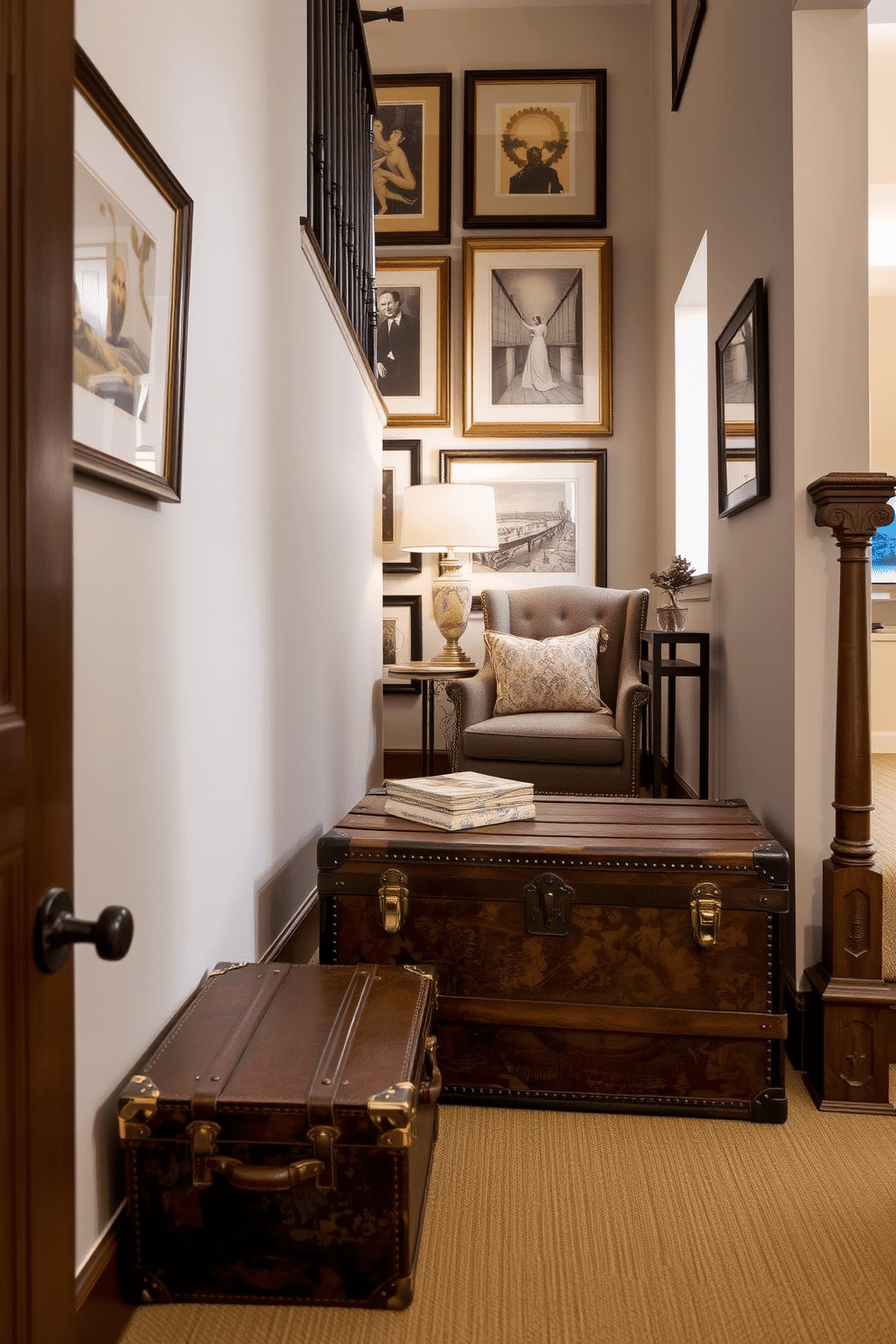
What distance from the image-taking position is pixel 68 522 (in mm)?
800

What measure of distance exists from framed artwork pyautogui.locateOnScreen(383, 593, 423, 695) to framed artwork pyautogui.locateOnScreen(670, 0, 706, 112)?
2.71 metres

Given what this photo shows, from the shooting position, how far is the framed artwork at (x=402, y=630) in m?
5.52

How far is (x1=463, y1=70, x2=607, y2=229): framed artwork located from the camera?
5461mm

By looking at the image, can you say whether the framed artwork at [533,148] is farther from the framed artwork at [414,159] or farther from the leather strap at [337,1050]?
the leather strap at [337,1050]

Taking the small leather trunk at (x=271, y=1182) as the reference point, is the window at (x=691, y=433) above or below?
above

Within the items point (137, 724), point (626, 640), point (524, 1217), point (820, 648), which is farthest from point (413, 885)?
point (626, 640)

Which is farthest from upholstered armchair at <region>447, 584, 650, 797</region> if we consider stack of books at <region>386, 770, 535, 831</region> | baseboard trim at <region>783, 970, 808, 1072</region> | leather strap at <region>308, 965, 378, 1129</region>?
leather strap at <region>308, 965, 378, 1129</region>

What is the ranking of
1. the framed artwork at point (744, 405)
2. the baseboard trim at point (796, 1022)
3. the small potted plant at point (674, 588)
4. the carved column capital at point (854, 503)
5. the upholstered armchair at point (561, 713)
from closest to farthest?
the carved column capital at point (854, 503), the baseboard trim at point (796, 1022), the framed artwork at point (744, 405), the upholstered armchair at point (561, 713), the small potted plant at point (674, 588)

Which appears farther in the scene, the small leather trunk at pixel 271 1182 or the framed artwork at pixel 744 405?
the framed artwork at pixel 744 405

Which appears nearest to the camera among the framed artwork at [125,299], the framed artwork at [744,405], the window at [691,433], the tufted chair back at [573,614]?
the framed artwork at [125,299]

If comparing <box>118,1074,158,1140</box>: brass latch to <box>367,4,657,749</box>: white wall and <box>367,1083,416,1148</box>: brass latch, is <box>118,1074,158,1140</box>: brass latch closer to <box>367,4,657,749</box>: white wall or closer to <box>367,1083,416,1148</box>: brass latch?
<box>367,1083,416,1148</box>: brass latch

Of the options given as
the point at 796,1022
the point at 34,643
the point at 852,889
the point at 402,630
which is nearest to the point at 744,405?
the point at 852,889

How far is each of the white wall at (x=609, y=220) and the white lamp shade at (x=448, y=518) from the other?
2.31ft

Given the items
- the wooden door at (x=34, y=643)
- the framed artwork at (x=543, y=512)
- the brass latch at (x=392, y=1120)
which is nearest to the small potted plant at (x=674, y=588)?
the framed artwork at (x=543, y=512)
